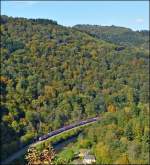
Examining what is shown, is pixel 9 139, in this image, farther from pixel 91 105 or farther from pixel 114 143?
→ pixel 91 105

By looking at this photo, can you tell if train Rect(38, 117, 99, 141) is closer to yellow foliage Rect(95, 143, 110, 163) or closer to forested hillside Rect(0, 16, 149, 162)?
forested hillside Rect(0, 16, 149, 162)

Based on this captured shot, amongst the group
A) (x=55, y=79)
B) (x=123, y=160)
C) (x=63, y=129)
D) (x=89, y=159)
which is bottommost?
(x=89, y=159)

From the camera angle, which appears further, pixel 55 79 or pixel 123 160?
pixel 55 79

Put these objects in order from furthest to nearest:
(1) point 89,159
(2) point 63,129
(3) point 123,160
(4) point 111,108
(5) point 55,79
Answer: (5) point 55,79
(4) point 111,108
(2) point 63,129
(1) point 89,159
(3) point 123,160

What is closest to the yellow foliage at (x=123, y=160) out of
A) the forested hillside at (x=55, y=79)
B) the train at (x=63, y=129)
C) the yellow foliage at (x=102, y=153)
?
the yellow foliage at (x=102, y=153)

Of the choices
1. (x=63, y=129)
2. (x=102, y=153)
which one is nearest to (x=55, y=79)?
(x=63, y=129)

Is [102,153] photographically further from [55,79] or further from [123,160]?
[55,79]

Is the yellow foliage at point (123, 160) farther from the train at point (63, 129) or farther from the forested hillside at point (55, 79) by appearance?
the train at point (63, 129)

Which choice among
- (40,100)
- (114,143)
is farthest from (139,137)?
(40,100)

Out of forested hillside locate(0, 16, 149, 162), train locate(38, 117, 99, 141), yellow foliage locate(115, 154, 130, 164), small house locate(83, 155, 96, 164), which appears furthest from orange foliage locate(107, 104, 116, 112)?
yellow foliage locate(115, 154, 130, 164)
